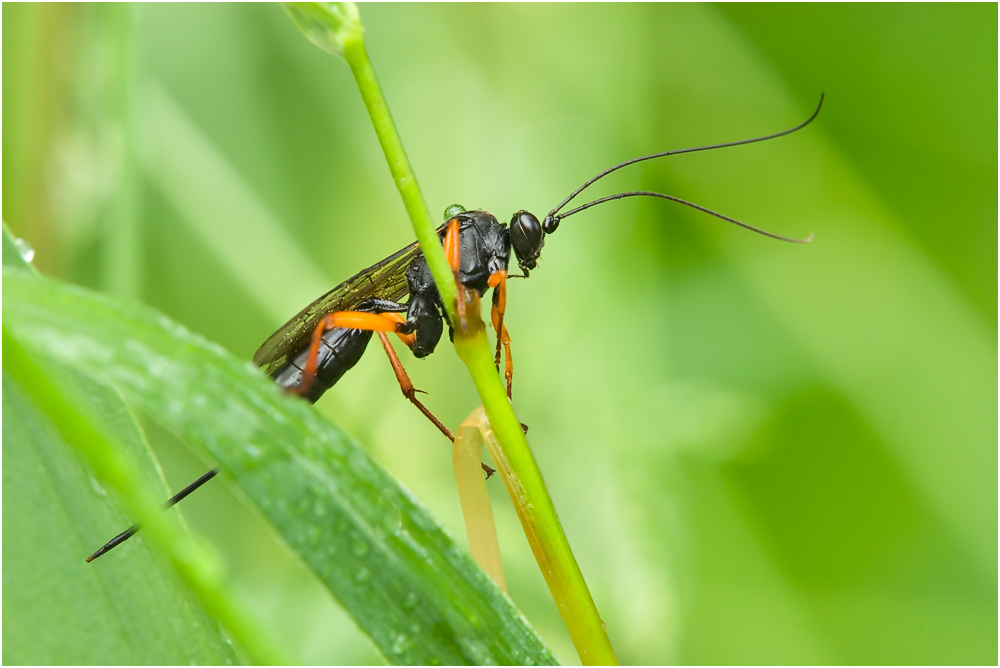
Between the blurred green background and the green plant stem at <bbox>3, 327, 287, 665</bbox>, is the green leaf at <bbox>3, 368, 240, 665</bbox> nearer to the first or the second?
the green plant stem at <bbox>3, 327, 287, 665</bbox>

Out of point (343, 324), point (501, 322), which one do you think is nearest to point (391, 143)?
point (501, 322)

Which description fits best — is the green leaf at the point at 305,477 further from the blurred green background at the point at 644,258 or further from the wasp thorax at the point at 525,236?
the blurred green background at the point at 644,258

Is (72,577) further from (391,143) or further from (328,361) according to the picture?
(328,361)

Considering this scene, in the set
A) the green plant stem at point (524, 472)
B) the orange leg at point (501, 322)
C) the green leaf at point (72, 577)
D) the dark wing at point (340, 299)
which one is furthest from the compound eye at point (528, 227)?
the green leaf at point (72, 577)

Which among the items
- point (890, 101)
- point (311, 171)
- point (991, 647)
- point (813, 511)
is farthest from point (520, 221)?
point (991, 647)

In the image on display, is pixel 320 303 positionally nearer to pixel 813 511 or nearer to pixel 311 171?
pixel 311 171
